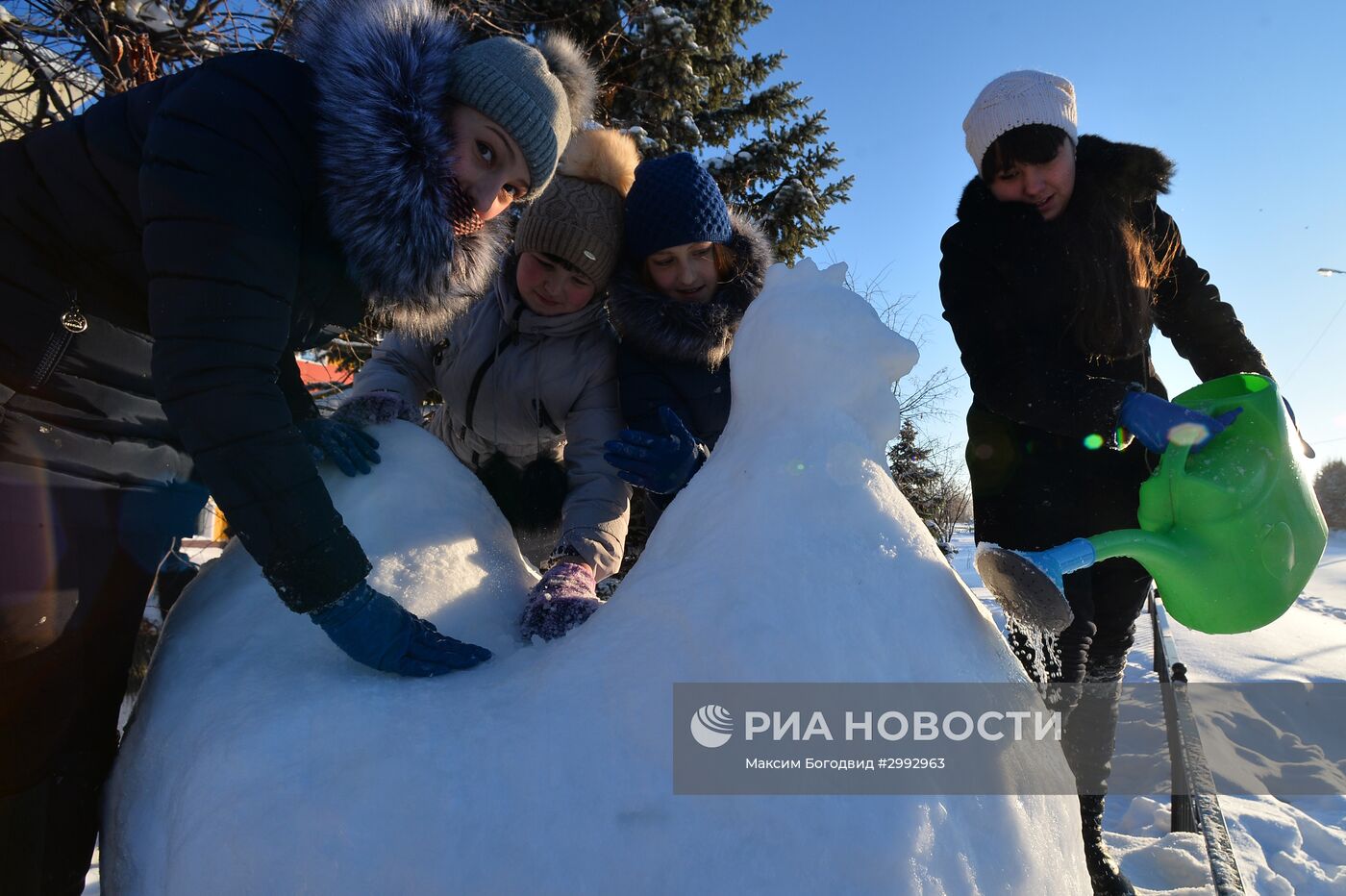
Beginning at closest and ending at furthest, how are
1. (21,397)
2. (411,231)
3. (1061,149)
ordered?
1. (21,397)
2. (411,231)
3. (1061,149)

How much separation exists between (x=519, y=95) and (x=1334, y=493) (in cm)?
3223

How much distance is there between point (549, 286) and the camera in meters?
2.26

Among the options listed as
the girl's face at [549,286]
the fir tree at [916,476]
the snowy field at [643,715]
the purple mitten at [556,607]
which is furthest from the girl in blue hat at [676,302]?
the fir tree at [916,476]

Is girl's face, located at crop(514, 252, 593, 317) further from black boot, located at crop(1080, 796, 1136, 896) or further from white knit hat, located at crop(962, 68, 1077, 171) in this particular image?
black boot, located at crop(1080, 796, 1136, 896)

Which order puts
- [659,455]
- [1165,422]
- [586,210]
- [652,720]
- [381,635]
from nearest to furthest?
[652,720] < [381,635] < [1165,422] < [659,455] < [586,210]

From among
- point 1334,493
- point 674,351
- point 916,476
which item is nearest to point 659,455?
point 674,351

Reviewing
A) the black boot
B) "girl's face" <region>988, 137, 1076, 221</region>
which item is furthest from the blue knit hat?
the black boot

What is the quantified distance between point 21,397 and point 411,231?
70 centimetres

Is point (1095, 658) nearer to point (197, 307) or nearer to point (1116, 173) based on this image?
point (1116, 173)

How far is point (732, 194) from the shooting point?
6250 mm

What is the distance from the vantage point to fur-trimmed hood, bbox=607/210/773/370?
2148mm

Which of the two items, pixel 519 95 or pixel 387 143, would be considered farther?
pixel 519 95

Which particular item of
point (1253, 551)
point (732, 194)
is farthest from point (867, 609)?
point (732, 194)

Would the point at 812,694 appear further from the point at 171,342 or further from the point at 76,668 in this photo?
the point at 76,668
